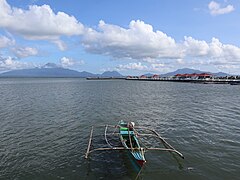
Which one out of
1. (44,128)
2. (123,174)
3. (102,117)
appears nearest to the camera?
(123,174)

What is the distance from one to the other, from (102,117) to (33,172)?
18.7 meters

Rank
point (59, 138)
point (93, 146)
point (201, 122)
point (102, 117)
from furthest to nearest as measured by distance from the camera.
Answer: point (102, 117) → point (201, 122) → point (59, 138) → point (93, 146)

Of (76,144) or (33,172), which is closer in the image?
(33,172)

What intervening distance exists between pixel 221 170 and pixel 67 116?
24.8 metres

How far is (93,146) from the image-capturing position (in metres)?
20.8

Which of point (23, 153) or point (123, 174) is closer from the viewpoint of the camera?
point (123, 174)

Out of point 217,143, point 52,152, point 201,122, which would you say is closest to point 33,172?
point 52,152

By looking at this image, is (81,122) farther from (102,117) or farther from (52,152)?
(52,152)

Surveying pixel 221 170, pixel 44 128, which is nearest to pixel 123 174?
pixel 221 170

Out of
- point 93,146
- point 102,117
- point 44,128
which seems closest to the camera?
point 93,146

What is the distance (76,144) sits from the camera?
21219 millimetres

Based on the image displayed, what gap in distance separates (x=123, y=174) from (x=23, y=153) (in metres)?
9.93

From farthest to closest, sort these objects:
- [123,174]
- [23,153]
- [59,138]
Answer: [59,138]
[23,153]
[123,174]

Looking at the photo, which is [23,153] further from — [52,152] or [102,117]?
[102,117]
